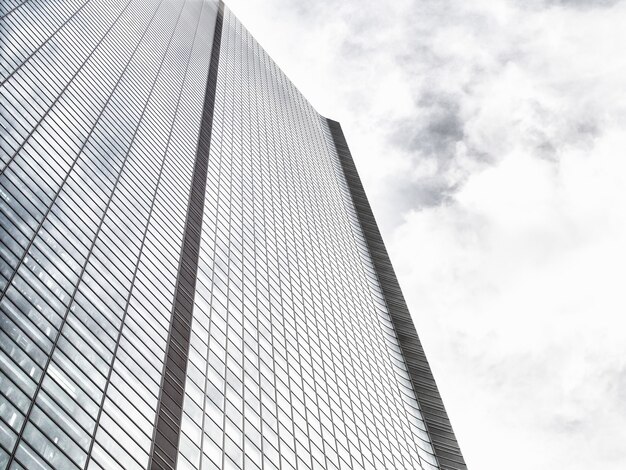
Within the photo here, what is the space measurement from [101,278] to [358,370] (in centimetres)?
3349

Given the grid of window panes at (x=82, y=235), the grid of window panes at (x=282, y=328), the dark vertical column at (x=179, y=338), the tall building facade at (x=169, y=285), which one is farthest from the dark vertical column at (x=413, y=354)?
the grid of window panes at (x=82, y=235)

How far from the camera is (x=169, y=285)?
46969 millimetres

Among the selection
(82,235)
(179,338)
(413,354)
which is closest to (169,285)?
(179,338)

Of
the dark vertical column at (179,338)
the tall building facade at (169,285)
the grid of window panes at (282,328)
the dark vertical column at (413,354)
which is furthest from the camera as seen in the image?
the dark vertical column at (413,354)

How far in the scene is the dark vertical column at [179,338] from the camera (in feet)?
110

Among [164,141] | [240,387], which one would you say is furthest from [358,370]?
[164,141]

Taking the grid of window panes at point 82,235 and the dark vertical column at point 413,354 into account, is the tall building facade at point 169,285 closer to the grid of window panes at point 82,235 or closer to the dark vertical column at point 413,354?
the grid of window panes at point 82,235

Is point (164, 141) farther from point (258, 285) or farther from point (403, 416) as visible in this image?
point (403, 416)

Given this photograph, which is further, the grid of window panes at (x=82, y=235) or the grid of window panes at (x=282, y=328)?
the grid of window panes at (x=282, y=328)

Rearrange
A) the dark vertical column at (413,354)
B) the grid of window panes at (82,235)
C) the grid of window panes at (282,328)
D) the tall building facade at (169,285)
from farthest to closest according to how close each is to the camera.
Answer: the dark vertical column at (413,354), the grid of window panes at (282,328), the tall building facade at (169,285), the grid of window panes at (82,235)

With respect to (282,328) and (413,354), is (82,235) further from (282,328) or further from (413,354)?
(413,354)

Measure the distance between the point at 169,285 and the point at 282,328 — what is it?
553 inches

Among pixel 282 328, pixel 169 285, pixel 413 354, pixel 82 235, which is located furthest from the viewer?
pixel 413 354

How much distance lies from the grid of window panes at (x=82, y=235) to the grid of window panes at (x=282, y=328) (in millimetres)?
4117
